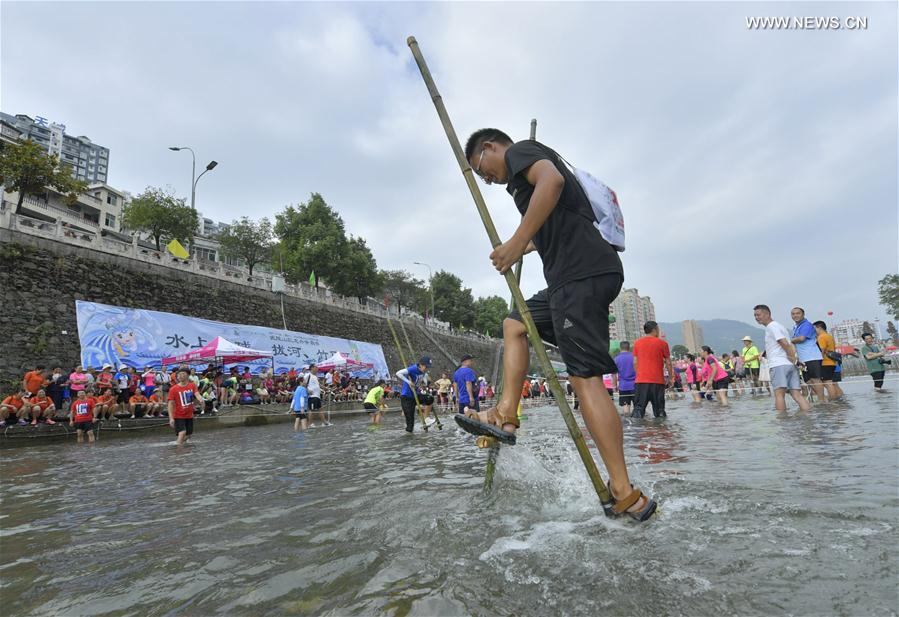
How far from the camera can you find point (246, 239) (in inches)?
1767

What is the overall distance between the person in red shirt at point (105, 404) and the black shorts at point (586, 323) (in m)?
13.5

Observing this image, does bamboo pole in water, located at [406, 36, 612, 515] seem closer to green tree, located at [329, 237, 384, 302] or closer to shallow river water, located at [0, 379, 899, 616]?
shallow river water, located at [0, 379, 899, 616]

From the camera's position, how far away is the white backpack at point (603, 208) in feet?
8.33

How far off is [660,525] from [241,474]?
12.1 ft

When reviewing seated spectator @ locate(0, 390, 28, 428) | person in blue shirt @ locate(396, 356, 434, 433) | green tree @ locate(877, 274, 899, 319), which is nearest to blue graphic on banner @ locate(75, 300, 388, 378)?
seated spectator @ locate(0, 390, 28, 428)

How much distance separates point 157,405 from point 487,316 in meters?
63.2

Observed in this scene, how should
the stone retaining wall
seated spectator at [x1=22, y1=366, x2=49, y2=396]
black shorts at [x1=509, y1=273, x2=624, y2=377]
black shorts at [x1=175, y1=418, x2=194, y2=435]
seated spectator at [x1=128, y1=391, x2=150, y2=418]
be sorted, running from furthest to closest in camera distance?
the stone retaining wall → seated spectator at [x1=128, y1=391, x2=150, y2=418] → seated spectator at [x1=22, y1=366, x2=49, y2=396] → black shorts at [x1=175, y1=418, x2=194, y2=435] → black shorts at [x1=509, y1=273, x2=624, y2=377]

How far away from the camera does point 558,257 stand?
8.22 feet

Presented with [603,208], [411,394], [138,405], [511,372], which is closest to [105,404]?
[138,405]

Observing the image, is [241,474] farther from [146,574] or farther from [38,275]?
[38,275]

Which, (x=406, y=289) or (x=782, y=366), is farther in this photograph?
(x=406, y=289)

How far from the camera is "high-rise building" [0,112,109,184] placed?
343 feet

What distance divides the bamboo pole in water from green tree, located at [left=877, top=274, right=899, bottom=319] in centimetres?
7406

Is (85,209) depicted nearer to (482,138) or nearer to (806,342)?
(482,138)
